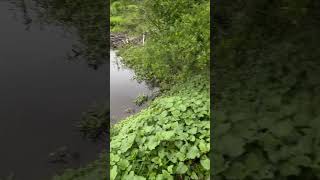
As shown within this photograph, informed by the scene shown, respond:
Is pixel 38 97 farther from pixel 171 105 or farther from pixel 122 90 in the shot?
pixel 171 105

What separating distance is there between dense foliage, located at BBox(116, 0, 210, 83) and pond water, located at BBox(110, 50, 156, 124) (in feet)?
3.41

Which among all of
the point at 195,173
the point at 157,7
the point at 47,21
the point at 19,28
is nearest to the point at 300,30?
the point at 195,173

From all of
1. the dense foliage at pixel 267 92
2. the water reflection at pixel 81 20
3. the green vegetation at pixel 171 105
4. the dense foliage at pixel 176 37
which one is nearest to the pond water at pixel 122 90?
the green vegetation at pixel 171 105

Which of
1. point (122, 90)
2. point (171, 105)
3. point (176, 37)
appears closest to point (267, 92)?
point (171, 105)

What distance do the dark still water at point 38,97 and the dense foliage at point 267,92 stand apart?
3390 millimetres

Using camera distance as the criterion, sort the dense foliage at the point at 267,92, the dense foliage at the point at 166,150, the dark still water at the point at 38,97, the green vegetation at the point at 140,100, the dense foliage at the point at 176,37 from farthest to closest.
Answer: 1. the green vegetation at the point at 140,100
2. the dense foliage at the point at 176,37
3. the dark still water at the point at 38,97
4. the dense foliage at the point at 166,150
5. the dense foliage at the point at 267,92

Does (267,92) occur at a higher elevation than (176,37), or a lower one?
lower

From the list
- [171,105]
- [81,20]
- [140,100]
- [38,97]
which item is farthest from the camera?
[81,20]

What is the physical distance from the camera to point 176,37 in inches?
348

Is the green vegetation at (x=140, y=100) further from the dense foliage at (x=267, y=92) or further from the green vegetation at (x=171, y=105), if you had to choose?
the dense foliage at (x=267, y=92)

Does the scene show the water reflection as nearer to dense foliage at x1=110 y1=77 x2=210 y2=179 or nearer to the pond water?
the pond water

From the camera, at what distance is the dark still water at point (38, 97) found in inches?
276

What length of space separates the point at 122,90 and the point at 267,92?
823 centimetres

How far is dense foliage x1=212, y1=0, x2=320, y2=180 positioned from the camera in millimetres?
3016
